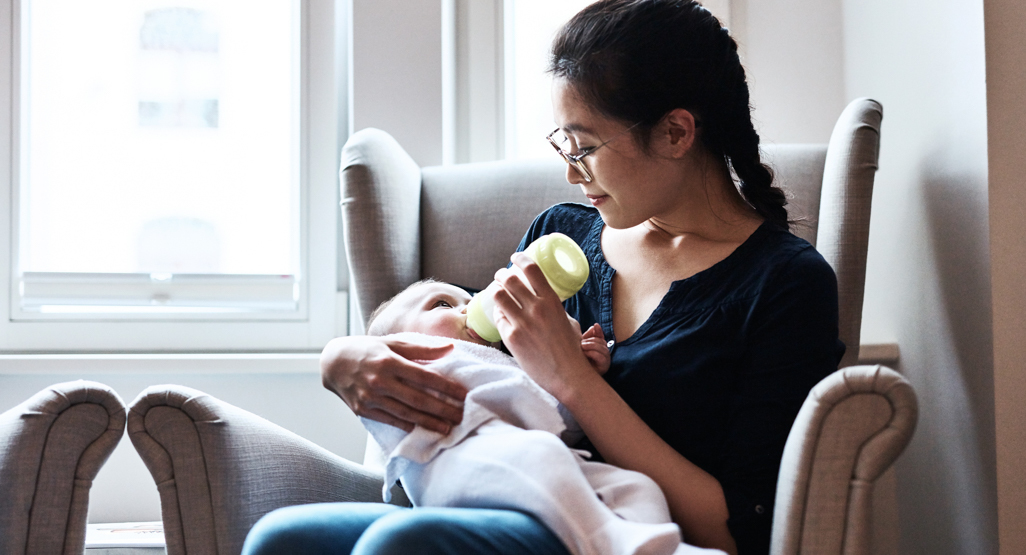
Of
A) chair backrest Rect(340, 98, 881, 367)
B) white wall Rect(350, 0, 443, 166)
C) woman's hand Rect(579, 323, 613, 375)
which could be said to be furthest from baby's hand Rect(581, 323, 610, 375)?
white wall Rect(350, 0, 443, 166)

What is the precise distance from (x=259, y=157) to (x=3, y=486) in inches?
51.0

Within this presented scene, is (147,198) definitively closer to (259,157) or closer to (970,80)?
(259,157)

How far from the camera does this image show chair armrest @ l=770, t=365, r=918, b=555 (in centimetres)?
85

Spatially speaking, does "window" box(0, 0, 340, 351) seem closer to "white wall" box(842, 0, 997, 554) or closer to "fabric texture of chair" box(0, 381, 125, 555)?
"fabric texture of chair" box(0, 381, 125, 555)

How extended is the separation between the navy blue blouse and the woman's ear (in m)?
0.17

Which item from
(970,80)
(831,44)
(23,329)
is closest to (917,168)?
(970,80)

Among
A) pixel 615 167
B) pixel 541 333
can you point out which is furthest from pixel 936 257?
pixel 541 333

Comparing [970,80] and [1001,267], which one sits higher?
[970,80]

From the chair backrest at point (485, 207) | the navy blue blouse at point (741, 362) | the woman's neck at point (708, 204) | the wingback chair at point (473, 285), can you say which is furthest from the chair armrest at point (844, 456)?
the chair backrest at point (485, 207)

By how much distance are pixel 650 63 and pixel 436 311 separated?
1.62 feet

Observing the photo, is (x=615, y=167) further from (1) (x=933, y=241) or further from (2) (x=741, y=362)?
(1) (x=933, y=241)

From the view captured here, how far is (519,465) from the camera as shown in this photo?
88 cm

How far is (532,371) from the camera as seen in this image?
3.53ft

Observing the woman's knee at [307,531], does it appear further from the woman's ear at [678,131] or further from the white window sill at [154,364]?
the white window sill at [154,364]
